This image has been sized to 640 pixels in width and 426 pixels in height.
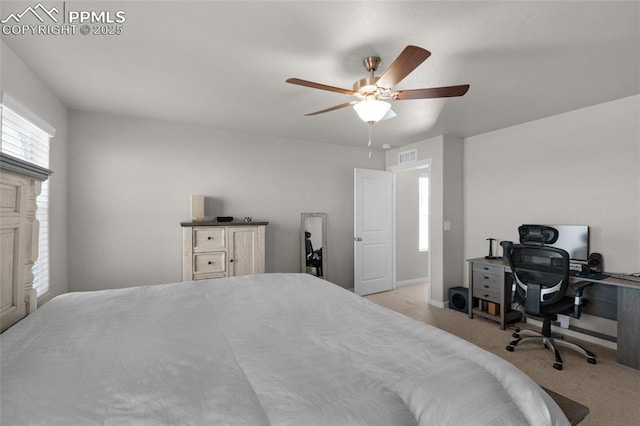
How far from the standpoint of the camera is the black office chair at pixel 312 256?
4453 millimetres

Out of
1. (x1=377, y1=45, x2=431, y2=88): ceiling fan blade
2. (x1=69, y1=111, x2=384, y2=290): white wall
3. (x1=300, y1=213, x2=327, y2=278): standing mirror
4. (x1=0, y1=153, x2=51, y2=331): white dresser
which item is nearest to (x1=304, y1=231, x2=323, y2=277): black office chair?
(x1=300, y1=213, x2=327, y2=278): standing mirror

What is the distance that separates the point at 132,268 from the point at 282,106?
259cm

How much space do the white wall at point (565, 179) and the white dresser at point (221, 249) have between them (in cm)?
312

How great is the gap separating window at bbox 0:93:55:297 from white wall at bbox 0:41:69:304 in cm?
7

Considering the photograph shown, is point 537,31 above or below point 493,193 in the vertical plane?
above

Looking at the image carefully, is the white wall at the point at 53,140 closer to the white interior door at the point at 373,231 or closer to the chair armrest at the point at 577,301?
the white interior door at the point at 373,231

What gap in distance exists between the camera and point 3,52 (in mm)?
1929

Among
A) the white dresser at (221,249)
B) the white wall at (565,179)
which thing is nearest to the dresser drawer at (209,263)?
the white dresser at (221,249)

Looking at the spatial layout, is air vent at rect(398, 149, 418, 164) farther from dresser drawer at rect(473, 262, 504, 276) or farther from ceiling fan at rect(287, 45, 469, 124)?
ceiling fan at rect(287, 45, 469, 124)

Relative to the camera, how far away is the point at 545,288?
2.72 metres

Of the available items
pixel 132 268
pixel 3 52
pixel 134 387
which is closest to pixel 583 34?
pixel 134 387

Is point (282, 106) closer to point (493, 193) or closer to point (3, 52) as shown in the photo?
point (3, 52)

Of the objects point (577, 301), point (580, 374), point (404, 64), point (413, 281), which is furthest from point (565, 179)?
point (413, 281)

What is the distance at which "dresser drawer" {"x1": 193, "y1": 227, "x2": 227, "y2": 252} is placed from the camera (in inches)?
133
